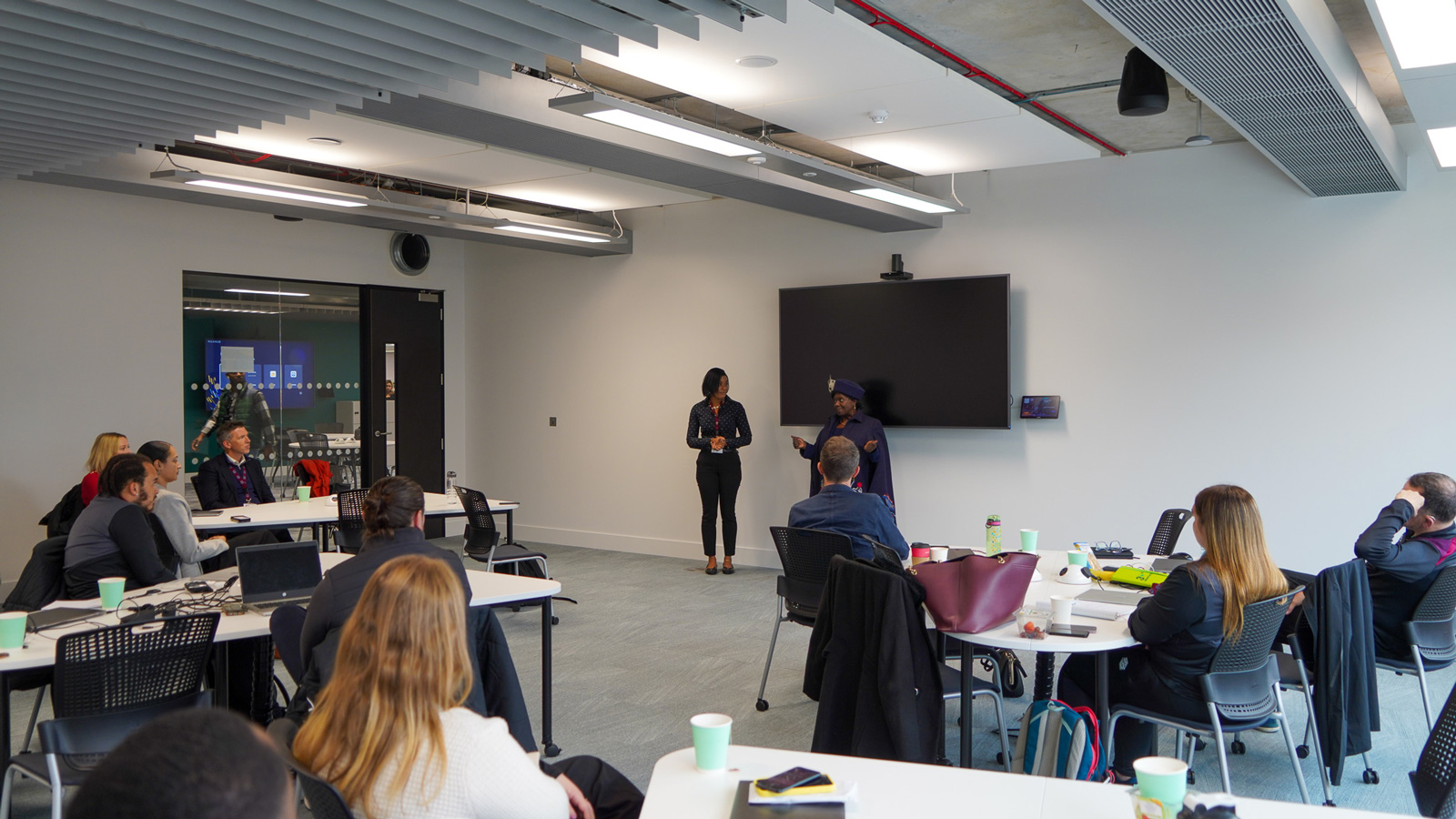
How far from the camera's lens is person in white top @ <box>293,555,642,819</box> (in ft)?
5.88

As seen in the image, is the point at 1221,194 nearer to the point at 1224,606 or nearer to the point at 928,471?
the point at 928,471

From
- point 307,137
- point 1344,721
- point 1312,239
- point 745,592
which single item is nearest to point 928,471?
point 745,592

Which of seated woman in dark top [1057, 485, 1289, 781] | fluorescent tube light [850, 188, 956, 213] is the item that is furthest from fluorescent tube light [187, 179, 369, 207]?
seated woman in dark top [1057, 485, 1289, 781]

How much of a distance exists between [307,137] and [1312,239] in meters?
6.19

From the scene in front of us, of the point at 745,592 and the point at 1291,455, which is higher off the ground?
the point at 1291,455

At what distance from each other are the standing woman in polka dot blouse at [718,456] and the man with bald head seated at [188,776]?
290 inches

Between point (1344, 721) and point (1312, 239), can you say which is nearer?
point (1344, 721)

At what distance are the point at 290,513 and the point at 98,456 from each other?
3.61 feet

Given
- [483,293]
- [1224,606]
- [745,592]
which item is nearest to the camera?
[1224,606]

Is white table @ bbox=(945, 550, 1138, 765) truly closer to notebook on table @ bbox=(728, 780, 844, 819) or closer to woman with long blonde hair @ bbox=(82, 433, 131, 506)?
notebook on table @ bbox=(728, 780, 844, 819)

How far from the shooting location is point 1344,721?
3.52m

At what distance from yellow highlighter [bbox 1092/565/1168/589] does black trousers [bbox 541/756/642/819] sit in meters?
2.41

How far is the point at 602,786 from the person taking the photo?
95.1 inches

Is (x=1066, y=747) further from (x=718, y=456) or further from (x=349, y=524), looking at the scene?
(x=718, y=456)
